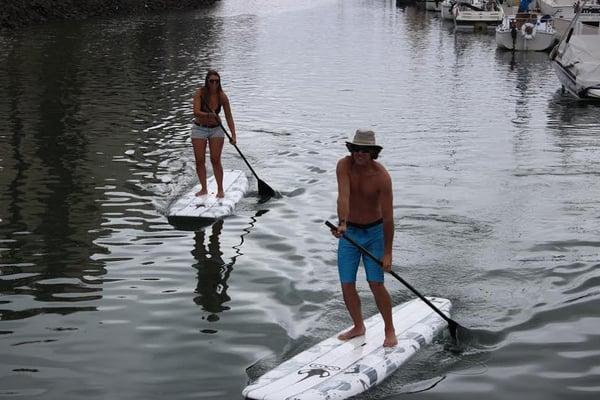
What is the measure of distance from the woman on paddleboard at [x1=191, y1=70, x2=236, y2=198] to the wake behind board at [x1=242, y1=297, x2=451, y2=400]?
523 cm

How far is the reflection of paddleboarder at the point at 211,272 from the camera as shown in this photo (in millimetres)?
9488

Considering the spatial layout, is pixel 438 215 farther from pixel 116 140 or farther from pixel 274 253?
pixel 116 140

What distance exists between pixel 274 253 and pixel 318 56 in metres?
28.1

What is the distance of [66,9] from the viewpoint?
178 feet

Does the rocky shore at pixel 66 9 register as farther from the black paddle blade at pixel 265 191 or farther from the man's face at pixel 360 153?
the man's face at pixel 360 153

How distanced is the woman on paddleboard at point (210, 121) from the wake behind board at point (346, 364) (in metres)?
5.23

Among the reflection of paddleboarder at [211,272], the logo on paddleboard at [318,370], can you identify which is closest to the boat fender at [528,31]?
the reflection of paddleboarder at [211,272]

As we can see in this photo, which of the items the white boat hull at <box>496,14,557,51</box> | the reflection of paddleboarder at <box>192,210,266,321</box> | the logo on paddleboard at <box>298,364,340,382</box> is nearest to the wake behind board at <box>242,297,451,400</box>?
the logo on paddleboard at <box>298,364,340,382</box>

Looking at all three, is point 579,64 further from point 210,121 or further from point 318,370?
point 318,370

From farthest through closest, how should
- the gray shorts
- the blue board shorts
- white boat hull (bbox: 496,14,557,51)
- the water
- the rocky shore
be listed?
the rocky shore
white boat hull (bbox: 496,14,557,51)
the gray shorts
the water
the blue board shorts

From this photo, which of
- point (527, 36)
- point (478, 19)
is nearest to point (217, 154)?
point (527, 36)

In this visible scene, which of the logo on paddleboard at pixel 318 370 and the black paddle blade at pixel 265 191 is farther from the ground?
the logo on paddleboard at pixel 318 370

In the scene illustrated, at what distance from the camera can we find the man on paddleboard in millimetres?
7145

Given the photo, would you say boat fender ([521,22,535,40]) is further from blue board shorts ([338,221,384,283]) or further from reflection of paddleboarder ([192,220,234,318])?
blue board shorts ([338,221,384,283])
